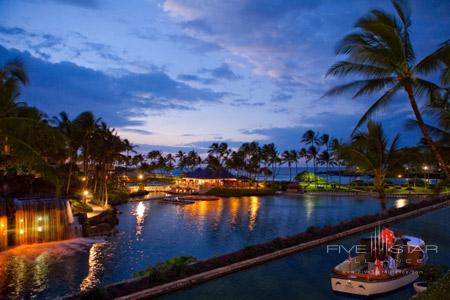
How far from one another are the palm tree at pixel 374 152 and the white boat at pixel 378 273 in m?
13.0

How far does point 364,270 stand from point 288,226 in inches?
704

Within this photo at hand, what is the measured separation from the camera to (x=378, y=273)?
12.5 m

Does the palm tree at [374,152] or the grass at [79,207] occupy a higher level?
the palm tree at [374,152]

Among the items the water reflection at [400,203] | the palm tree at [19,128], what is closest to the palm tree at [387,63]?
the palm tree at [19,128]

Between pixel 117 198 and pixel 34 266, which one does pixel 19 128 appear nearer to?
pixel 34 266

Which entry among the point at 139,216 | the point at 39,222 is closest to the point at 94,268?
the point at 39,222

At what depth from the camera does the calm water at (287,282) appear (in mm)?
13414

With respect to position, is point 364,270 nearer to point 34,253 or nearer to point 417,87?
point 417,87

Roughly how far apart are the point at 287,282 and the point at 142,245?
12.2m

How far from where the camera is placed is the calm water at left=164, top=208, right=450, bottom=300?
13.4 meters

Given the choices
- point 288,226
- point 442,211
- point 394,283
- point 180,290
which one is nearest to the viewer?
point 394,283

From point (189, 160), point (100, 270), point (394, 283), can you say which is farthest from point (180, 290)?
point (189, 160)

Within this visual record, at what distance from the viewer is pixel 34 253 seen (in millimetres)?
21719

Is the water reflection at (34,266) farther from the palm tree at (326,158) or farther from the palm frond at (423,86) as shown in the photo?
the palm tree at (326,158)
